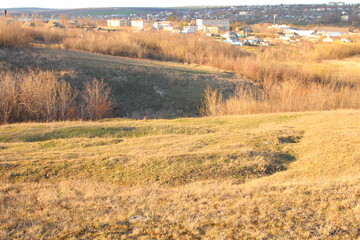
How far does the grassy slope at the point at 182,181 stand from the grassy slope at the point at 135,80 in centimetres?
915

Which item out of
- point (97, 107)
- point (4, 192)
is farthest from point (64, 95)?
point (4, 192)

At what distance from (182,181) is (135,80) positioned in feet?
56.4

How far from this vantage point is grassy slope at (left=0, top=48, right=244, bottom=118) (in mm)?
21328

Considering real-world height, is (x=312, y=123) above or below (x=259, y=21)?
below

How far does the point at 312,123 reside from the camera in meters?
11.9

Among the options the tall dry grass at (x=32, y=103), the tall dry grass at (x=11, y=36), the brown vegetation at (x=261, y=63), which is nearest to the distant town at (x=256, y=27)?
the brown vegetation at (x=261, y=63)

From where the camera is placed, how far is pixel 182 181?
7164mm

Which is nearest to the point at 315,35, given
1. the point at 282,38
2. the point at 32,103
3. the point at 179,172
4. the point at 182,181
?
the point at 282,38

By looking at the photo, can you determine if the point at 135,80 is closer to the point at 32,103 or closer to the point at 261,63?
the point at 32,103

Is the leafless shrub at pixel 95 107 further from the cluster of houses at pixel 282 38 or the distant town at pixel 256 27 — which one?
the cluster of houses at pixel 282 38

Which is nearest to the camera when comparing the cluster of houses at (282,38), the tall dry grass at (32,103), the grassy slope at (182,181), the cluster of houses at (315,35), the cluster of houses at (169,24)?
the grassy slope at (182,181)

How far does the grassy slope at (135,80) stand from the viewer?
70.0ft

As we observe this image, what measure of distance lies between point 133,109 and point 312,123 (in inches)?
452

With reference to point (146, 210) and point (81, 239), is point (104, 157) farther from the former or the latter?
point (81, 239)
